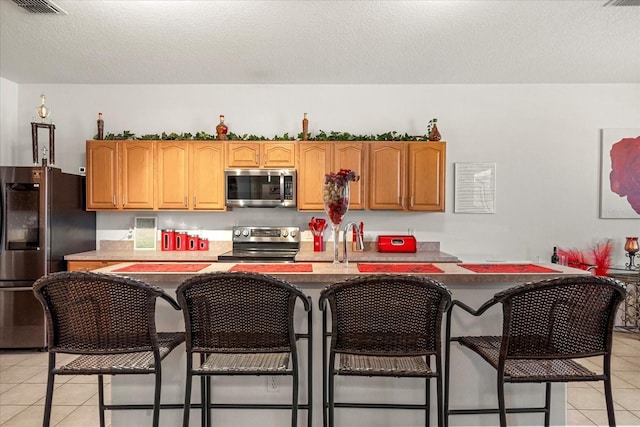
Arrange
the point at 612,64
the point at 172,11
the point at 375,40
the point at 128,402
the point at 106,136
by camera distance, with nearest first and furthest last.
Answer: the point at 128,402
the point at 172,11
the point at 375,40
the point at 612,64
the point at 106,136

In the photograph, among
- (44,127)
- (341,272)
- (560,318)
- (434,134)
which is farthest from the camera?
(434,134)

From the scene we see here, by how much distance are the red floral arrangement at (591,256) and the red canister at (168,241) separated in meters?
4.20

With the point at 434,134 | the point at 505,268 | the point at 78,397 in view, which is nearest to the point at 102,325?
the point at 78,397

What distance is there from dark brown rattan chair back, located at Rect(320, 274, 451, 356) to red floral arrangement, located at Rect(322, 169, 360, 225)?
642 mm

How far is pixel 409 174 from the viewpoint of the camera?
14.1 ft

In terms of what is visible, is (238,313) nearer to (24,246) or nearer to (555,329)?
(555,329)

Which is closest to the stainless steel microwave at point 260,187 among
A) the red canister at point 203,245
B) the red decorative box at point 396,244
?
the red canister at point 203,245

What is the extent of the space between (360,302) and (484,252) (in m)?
3.43

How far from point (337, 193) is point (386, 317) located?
0.77 m

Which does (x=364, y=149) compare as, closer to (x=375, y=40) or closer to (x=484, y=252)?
(x=375, y=40)

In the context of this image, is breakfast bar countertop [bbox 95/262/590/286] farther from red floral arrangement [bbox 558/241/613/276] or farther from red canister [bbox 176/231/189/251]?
red floral arrangement [bbox 558/241/613/276]

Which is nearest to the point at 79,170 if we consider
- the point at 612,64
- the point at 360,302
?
the point at 360,302

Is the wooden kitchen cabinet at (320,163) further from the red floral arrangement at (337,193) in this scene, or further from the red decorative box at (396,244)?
the red floral arrangement at (337,193)

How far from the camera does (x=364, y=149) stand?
430cm
